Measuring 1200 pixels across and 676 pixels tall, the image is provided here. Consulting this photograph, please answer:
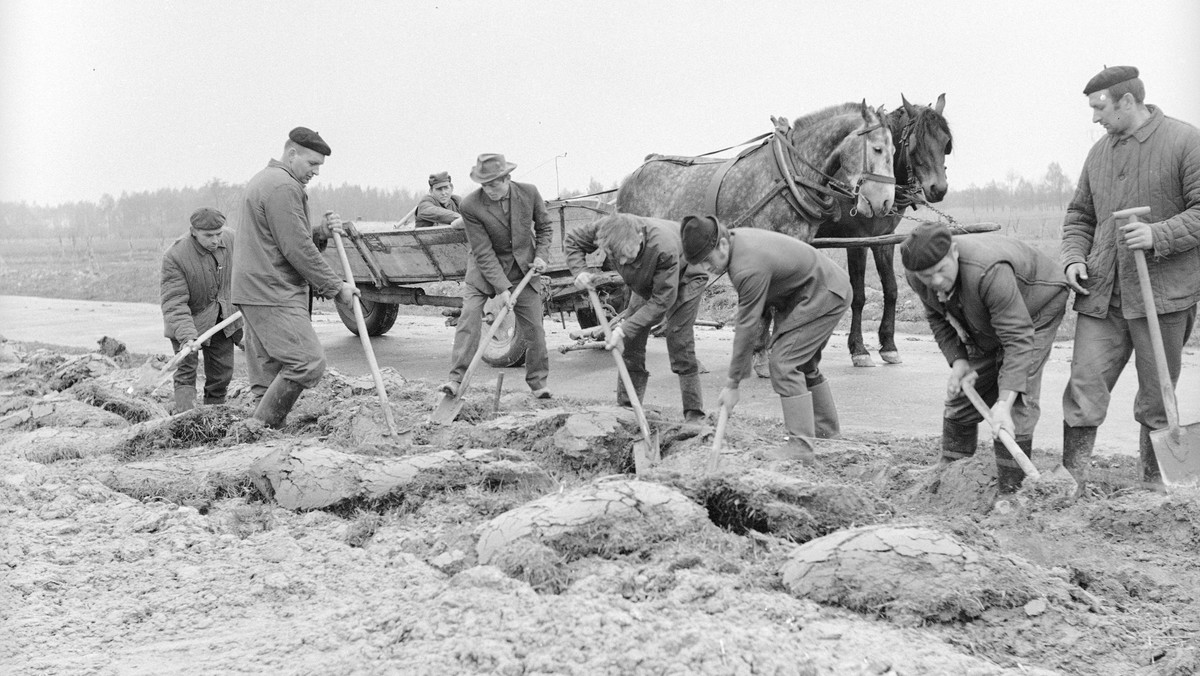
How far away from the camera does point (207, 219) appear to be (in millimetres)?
8125

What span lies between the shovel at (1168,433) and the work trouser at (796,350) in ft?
5.34

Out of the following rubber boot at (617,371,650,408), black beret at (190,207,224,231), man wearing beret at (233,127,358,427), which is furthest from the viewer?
black beret at (190,207,224,231)

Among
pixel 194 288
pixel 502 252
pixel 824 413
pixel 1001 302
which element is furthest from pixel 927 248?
pixel 194 288

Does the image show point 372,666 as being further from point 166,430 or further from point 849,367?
point 849,367

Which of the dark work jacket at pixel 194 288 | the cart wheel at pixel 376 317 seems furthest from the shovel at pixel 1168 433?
the cart wheel at pixel 376 317

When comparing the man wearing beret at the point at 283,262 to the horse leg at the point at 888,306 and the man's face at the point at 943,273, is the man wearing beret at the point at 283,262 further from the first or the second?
the horse leg at the point at 888,306

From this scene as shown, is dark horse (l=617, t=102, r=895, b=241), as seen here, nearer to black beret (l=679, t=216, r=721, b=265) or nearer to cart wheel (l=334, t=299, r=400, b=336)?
black beret (l=679, t=216, r=721, b=265)

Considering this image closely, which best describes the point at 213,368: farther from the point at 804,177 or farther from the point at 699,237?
the point at 804,177

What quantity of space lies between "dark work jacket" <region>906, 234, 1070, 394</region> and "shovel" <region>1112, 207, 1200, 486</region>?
37 centimetres

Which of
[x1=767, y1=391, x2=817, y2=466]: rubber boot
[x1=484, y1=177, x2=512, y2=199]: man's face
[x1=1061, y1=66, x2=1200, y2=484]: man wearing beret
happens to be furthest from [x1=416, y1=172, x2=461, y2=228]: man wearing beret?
[x1=1061, y1=66, x2=1200, y2=484]: man wearing beret

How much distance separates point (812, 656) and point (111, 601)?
9.17 ft

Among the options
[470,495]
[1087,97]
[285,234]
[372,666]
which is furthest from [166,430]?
[1087,97]

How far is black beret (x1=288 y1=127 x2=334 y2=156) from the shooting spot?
21.3 ft

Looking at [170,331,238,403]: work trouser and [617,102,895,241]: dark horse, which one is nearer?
[170,331,238,403]: work trouser
